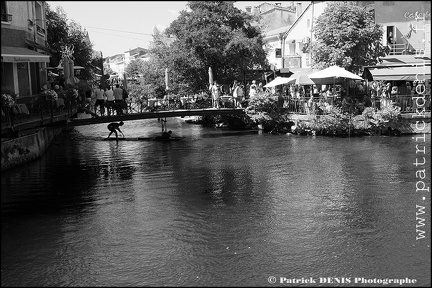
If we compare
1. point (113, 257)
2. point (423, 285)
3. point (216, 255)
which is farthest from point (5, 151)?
point (423, 285)

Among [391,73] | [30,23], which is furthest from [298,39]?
[30,23]

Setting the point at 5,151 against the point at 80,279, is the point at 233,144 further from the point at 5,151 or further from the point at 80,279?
the point at 80,279

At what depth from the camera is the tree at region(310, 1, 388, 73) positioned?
25.0 m

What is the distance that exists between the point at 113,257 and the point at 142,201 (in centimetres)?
348

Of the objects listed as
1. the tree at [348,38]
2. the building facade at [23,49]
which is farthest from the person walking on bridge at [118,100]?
the tree at [348,38]

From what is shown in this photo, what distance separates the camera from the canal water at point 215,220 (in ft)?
25.4

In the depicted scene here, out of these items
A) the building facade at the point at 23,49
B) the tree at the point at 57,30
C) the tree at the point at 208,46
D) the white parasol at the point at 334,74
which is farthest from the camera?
the tree at the point at 57,30

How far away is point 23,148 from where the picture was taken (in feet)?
54.9

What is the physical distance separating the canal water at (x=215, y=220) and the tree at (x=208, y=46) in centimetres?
1323

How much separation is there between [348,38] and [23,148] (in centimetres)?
1656

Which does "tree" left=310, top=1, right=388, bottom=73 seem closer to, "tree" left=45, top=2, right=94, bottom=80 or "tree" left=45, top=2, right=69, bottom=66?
"tree" left=45, top=2, right=94, bottom=80

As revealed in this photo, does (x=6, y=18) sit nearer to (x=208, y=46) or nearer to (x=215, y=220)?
(x=215, y=220)

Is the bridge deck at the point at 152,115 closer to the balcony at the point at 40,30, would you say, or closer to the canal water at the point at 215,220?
the canal water at the point at 215,220

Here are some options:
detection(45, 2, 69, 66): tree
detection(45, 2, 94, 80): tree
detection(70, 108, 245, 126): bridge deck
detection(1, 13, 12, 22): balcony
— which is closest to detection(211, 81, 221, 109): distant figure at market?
detection(70, 108, 245, 126): bridge deck
